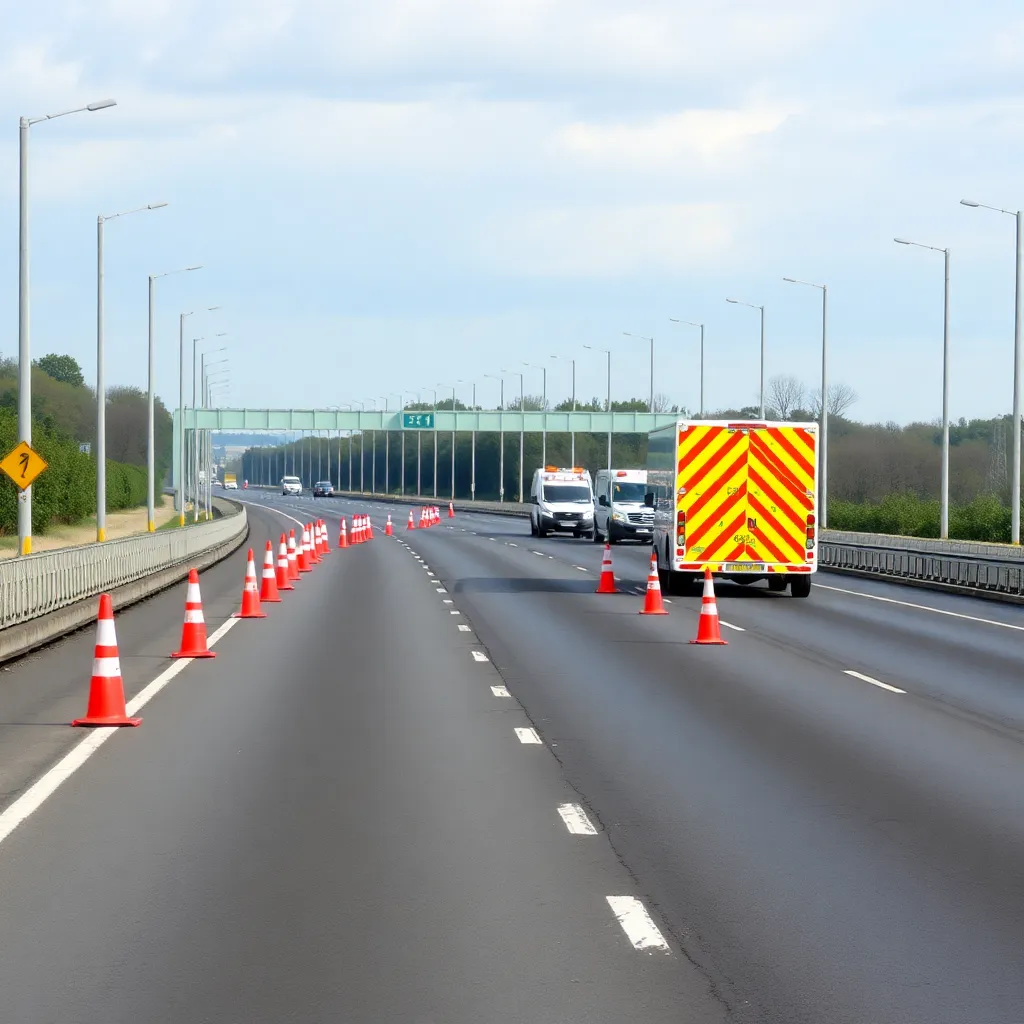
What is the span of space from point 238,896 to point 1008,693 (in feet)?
34.0

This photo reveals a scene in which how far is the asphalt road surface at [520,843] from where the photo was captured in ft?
20.6

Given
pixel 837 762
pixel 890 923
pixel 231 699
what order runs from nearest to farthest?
pixel 890 923 → pixel 837 762 → pixel 231 699

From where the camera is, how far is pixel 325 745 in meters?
12.3

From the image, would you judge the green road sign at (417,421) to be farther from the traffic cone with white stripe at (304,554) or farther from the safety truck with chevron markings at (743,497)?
the safety truck with chevron markings at (743,497)

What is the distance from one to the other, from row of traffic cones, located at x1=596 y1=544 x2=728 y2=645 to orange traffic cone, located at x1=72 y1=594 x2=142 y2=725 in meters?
9.47

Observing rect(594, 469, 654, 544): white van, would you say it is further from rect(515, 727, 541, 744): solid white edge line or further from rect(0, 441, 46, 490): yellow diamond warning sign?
rect(515, 727, 541, 744): solid white edge line

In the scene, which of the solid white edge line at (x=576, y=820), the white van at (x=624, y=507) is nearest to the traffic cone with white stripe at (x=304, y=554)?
the white van at (x=624, y=507)

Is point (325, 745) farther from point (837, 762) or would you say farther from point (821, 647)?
point (821, 647)

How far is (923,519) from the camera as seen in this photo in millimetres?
72875

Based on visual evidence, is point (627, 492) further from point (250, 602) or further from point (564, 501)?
point (250, 602)

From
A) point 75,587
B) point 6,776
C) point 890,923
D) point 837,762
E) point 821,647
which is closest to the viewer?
point 890,923

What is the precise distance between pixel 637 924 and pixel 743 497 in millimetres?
22591

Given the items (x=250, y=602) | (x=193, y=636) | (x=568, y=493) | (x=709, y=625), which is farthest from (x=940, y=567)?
(x=568, y=493)

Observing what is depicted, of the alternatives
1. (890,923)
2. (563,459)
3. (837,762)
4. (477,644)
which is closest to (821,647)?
(477,644)
